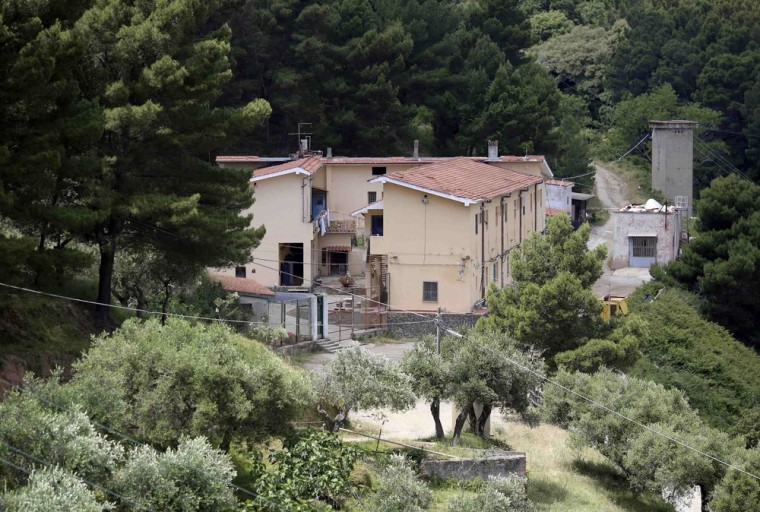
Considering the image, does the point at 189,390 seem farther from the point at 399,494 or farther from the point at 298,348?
the point at 298,348

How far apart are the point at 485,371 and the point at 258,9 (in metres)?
33.0

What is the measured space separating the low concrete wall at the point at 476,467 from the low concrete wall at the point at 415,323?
16331 mm

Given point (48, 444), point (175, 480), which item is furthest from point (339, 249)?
point (48, 444)

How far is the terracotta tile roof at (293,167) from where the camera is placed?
44906 millimetres

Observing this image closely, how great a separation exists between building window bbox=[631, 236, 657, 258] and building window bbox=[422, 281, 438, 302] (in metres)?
16.8

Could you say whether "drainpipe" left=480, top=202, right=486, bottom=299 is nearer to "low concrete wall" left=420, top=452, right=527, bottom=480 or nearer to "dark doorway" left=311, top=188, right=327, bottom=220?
"dark doorway" left=311, top=188, right=327, bottom=220

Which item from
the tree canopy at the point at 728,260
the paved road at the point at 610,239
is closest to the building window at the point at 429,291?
the paved road at the point at 610,239

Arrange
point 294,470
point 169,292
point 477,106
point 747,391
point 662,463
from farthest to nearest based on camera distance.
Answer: point 477,106 < point 747,391 < point 169,292 < point 662,463 < point 294,470

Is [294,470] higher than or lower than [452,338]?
lower

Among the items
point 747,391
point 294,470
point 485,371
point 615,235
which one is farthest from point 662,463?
point 615,235

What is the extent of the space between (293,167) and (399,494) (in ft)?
83.2

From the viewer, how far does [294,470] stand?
21.0 m

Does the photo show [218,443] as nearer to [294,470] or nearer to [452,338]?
[294,470]

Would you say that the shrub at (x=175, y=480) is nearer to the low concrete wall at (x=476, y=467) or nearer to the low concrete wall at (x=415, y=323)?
the low concrete wall at (x=476, y=467)
